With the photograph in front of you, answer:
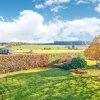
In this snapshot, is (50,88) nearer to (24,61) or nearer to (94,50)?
(24,61)

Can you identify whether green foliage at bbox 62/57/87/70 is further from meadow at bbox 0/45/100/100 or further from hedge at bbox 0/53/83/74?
meadow at bbox 0/45/100/100

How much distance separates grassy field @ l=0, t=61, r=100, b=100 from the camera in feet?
76.0

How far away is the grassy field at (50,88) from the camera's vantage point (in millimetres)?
23172

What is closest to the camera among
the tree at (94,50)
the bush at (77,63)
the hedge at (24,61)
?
the hedge at (24,61)

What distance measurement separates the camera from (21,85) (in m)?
28.0

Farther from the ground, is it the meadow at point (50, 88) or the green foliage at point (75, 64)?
the green foliage at point (75, 64)

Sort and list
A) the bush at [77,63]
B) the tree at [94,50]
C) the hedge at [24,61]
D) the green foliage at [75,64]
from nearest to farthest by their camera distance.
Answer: the hedge at [24,61]
the green foliage at [75,64]
the bush at [77,63]
the tree at [94,50]

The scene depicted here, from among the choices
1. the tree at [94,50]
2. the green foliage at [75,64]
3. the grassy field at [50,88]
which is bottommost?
the grassy field at [50,88]

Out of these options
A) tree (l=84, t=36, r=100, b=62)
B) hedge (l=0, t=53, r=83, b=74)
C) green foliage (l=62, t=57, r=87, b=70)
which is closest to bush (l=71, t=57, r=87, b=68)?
green foliage (l=62, t=57, r=87, b=70)

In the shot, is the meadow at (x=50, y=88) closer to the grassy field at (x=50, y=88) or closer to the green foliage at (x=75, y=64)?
the grassy field at (x=50, y=88)

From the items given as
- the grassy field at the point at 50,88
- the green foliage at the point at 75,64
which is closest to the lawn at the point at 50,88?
the grassy field at the point at 50,88

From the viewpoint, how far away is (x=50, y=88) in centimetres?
2622

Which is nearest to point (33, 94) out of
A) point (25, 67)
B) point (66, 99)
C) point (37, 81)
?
point (66, 99)

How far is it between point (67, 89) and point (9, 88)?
577 cm
